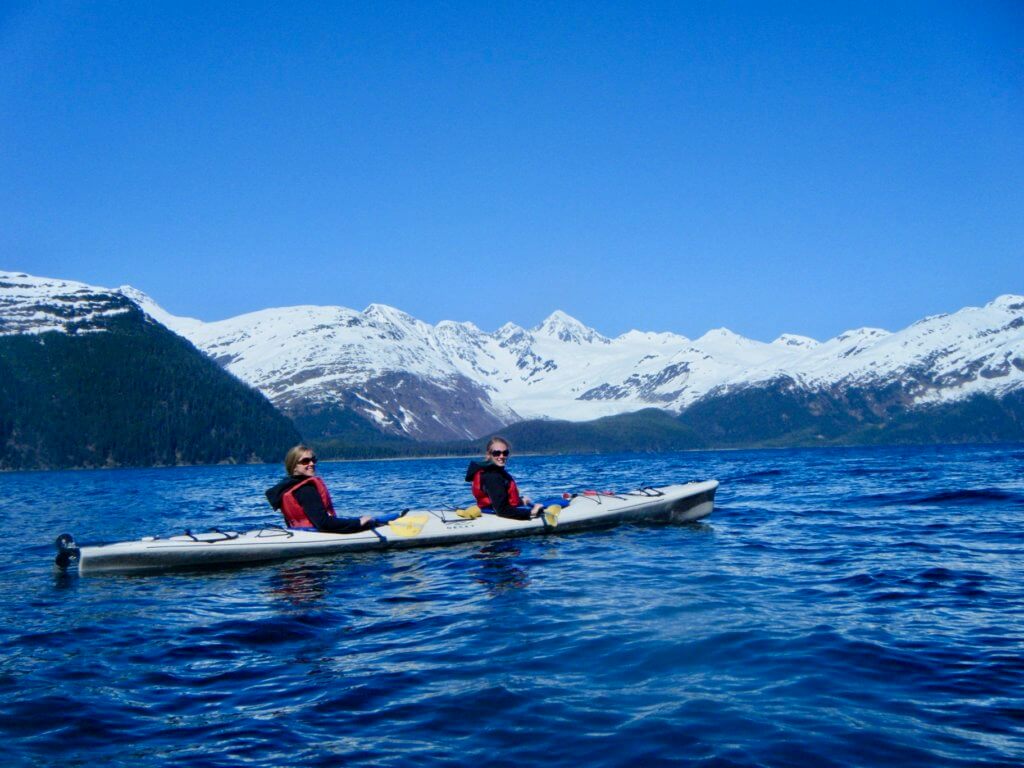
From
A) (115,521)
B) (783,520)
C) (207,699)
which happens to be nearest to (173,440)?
(115,521)

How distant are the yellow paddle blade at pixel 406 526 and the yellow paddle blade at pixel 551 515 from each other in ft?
10.4

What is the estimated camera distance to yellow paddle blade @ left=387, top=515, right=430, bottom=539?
67.3 feet

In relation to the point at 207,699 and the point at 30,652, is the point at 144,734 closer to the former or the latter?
the point at 207,699

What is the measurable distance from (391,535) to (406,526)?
47 centimetres

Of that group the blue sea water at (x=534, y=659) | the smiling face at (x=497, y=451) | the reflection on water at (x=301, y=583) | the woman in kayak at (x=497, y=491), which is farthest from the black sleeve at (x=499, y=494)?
the reflection on water at (x=301, y=583)

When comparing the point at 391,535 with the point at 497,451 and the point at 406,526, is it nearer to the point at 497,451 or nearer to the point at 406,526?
the point at 406,526

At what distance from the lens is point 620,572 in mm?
16516

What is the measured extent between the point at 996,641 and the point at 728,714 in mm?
4512

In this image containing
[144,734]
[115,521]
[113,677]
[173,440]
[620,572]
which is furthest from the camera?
[173,440]

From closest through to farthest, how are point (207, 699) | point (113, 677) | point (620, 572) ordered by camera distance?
point (207, 699), point (113, 677), point (620, 572)

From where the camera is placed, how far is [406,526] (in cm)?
2064

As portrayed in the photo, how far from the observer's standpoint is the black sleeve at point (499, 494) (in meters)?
21.5

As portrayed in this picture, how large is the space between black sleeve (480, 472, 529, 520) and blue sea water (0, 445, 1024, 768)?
1797mm

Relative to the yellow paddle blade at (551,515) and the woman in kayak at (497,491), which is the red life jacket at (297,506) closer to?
the woman in kayak at (497,491)
